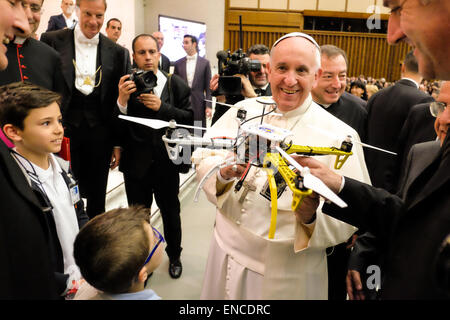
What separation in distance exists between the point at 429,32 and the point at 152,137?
7.09ft

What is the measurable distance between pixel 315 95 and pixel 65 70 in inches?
77.0

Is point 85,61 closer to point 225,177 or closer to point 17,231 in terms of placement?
point 225,177

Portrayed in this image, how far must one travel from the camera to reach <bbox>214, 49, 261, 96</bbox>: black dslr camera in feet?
6.65

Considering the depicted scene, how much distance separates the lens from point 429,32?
0.74 metres

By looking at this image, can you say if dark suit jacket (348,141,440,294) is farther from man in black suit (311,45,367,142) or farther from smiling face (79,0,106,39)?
smiling face (79,0,106,39)

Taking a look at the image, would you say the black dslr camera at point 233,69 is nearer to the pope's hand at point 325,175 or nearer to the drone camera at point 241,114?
the drone camera at point 241,114

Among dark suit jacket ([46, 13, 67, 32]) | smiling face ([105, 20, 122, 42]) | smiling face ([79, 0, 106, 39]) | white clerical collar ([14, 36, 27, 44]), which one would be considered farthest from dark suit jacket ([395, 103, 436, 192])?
dark suit jacket ([46, 13, 67, 32])

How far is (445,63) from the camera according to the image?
754 mm

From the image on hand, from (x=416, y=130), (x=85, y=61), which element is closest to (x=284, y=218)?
(x=416, y=130)

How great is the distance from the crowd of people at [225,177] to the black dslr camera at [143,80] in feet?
0.04

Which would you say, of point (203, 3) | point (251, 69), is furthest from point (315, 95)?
point (203, 3)

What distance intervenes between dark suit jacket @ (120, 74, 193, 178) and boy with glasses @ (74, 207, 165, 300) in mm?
1478

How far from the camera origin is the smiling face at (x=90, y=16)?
8.40 feet

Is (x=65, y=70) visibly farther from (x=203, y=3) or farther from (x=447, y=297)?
(x=203, y=3)
